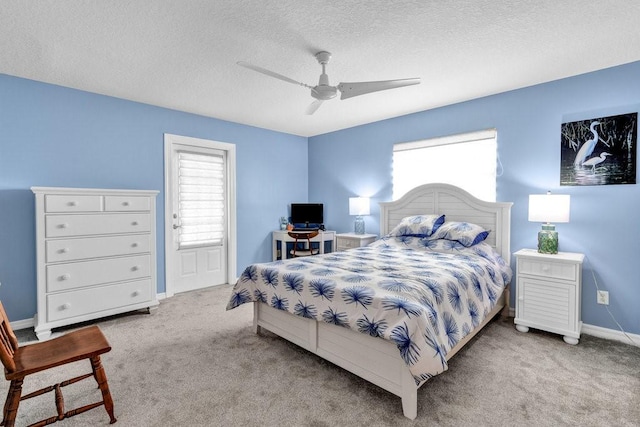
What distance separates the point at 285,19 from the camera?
210 cm

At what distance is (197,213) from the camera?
445cm

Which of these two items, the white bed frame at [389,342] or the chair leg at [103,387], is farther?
the white bed frame at [389,342]

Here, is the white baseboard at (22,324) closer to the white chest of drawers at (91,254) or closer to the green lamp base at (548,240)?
the white chest of drawers at (91,254)

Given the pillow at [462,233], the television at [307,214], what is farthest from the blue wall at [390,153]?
the television at [307,214]

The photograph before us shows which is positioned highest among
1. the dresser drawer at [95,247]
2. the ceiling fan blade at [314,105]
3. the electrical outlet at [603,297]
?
the ceiling fan blade at [314,105]

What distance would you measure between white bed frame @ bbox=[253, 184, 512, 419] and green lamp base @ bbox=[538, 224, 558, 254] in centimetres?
36

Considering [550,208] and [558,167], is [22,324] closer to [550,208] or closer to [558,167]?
[550,208]

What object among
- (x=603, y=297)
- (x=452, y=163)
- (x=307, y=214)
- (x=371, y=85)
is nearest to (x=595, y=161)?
(x=603, y=297)

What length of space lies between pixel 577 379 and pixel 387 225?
2.57 m

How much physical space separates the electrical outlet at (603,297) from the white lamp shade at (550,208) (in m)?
0.77

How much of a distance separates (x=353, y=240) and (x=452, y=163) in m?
1.68

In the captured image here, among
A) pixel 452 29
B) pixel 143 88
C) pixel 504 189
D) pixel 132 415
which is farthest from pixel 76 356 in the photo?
pixel 504 189

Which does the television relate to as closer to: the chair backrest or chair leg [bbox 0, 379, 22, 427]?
the chair backrest

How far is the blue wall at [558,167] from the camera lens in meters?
2.76
